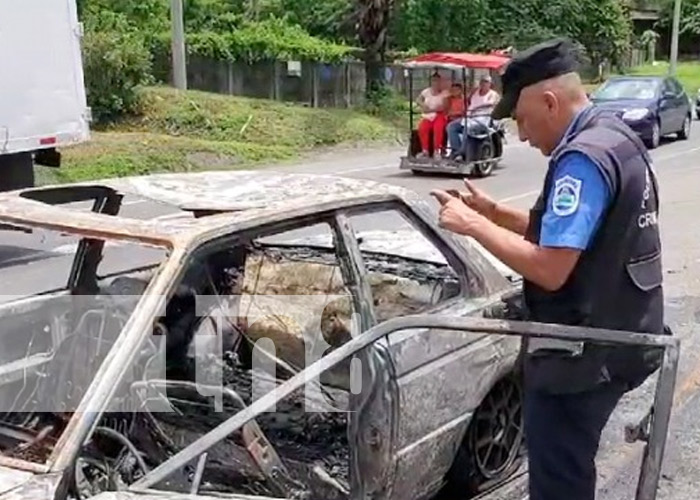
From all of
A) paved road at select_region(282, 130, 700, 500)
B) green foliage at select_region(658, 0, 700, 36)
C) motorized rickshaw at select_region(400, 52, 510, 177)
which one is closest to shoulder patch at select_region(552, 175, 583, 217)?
paved road at select_region(282, 130, 700, 500)

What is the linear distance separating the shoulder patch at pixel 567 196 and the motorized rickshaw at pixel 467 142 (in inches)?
514

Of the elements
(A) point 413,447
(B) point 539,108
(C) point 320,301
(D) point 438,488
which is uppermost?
(B) point 539,108

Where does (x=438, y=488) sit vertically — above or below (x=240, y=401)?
below

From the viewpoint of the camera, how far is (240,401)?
365 centimetres

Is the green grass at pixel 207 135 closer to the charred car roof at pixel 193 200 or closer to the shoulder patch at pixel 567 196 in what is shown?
the charred car roof at pixel 193 200

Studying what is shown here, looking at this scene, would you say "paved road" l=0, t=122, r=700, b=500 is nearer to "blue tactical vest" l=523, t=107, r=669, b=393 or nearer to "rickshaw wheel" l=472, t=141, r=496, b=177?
"rickshaw wheel" l=472, t=141, r=496, b=177

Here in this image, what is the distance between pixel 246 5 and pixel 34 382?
3132 centimetres

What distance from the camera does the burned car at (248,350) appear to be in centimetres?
311

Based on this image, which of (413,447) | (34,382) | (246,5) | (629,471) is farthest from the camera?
(246,5)

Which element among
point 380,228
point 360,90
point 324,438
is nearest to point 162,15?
point 360,90

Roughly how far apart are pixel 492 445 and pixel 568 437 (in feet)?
3.49

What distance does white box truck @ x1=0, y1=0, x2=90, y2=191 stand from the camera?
35.1 feet

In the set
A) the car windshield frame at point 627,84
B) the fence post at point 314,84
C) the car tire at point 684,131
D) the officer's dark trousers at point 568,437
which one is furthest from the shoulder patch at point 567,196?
the fence post at point 314,84

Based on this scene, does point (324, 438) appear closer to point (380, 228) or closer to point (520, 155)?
point (380, 228)
